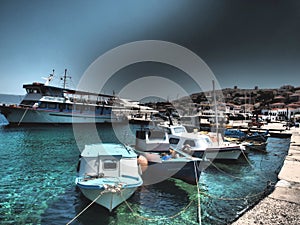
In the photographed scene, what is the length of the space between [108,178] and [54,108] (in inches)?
1700

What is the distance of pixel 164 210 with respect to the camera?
8375 millimetres

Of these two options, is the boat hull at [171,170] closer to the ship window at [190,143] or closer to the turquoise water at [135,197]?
the turquoise water at [135,197]

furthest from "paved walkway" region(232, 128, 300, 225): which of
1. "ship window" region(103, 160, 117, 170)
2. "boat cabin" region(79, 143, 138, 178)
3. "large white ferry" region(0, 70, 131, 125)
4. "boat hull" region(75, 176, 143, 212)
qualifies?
"large white ferry" region(0, 70, 131, 125)

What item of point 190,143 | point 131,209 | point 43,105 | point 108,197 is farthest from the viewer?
point 43,105

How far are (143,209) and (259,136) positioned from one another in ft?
62.7

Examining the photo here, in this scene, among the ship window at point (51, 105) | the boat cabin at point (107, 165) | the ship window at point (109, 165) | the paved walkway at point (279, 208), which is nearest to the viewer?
the paved walkway at point (279, 208)

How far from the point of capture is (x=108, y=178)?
7996mm

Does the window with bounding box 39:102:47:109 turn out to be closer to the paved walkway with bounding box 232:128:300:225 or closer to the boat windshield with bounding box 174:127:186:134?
the boat windshield with bounding box 174:127:186:134

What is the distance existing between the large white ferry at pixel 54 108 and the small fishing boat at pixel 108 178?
130ft

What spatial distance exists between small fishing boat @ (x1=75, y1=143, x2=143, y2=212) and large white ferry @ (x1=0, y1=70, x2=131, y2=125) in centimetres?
3977

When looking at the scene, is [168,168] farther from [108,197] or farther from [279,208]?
[279,208]

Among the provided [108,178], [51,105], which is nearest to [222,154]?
[108,178]

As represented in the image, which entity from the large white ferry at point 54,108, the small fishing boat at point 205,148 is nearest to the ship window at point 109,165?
the small fishing boat at point 205,148

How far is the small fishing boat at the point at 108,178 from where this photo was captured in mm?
7086
